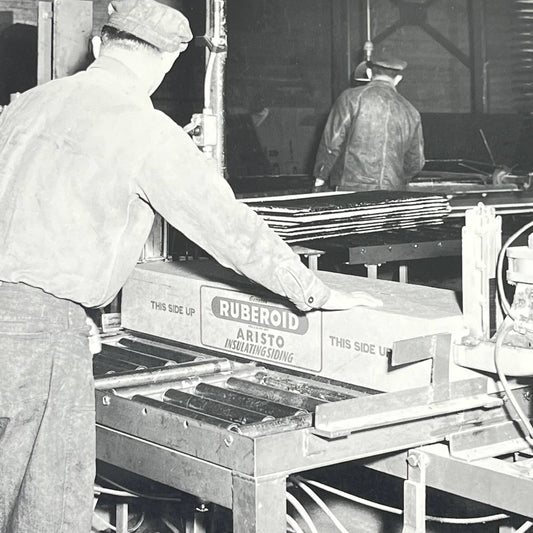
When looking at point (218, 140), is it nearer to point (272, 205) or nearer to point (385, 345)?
point (272, 205)

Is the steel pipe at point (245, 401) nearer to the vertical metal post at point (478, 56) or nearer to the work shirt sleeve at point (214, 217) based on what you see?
the work shirt sleeve at point (214, 217)

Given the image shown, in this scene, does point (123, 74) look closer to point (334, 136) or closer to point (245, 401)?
point (245, 401)

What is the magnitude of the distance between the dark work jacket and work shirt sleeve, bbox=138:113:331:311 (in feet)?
14.7

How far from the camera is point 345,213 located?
9.65 feet

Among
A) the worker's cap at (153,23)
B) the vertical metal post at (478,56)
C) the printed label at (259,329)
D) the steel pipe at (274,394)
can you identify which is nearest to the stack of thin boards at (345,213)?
the printed label at (259,329)

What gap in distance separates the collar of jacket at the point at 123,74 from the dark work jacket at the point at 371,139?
4.41 meters

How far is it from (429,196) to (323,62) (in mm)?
8322

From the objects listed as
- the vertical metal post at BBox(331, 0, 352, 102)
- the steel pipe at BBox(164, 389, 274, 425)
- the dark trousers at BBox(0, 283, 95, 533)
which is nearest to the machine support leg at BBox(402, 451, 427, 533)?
the steel pipe at BBox(164, 389, 274, 425)

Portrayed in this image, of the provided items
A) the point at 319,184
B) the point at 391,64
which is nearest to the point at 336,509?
the point at 319,184

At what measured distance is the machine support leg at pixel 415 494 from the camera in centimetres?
210

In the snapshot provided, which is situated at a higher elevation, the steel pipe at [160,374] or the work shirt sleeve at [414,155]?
the work shirt sleeve at [414,155]

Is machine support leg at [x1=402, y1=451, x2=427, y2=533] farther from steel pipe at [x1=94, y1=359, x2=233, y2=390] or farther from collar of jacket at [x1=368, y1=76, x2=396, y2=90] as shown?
collar of jacket at [x1=368, y1=76, x2=396, y2=90]

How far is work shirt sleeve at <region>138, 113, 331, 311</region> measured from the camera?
2.20 meters

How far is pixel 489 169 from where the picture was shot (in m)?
11.0
